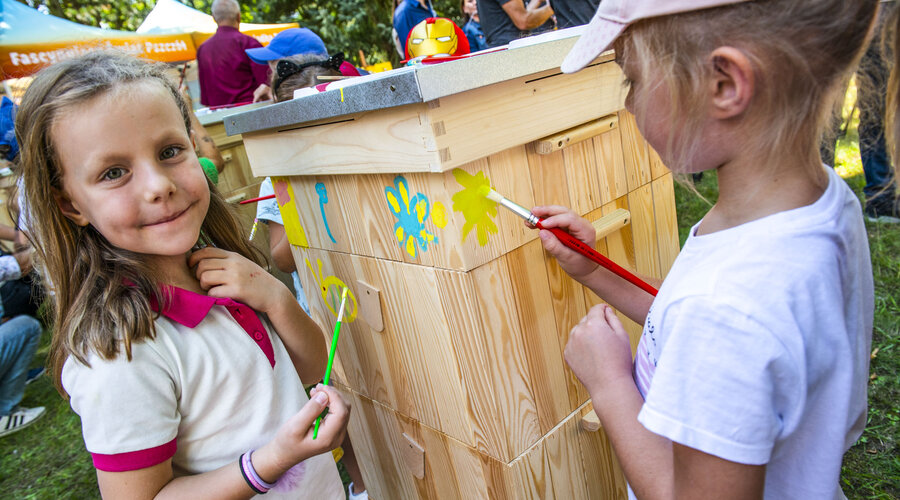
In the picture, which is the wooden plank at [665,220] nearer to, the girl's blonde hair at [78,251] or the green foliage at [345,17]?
the girl's blonde hair at [78,251]

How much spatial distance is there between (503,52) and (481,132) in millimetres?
139

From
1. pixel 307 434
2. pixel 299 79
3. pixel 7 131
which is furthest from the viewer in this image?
pixel 7 131

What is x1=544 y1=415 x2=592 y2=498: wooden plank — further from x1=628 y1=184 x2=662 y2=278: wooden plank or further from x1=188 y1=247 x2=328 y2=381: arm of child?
x1=188 y1=247 x2=328 y2=381: arm of child

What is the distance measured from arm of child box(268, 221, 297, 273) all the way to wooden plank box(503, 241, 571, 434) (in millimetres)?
1109

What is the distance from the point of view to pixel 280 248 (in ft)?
6.64

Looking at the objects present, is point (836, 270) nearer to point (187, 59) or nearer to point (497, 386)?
point (497, 386)

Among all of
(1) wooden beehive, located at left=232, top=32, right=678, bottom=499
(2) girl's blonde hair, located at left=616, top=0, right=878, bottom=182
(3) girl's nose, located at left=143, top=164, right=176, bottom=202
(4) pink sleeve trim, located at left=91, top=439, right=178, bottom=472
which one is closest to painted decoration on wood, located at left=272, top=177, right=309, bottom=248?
(1) wooden beehive, located at left=232, top=32, right=678, bottom=499

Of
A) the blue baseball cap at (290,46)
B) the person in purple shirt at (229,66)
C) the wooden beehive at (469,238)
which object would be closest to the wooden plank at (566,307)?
the wooden beehive at (469,238)

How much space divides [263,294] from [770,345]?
0.94 meters

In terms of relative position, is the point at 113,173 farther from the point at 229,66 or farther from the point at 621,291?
the point at 229,66

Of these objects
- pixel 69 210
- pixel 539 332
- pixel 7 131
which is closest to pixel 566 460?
pixel 539 332

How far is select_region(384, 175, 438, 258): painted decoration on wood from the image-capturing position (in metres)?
1.08

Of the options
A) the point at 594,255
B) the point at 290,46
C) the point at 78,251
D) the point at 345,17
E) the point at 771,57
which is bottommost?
the point at 594,255

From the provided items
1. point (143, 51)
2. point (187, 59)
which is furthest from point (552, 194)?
point (187, 59)
